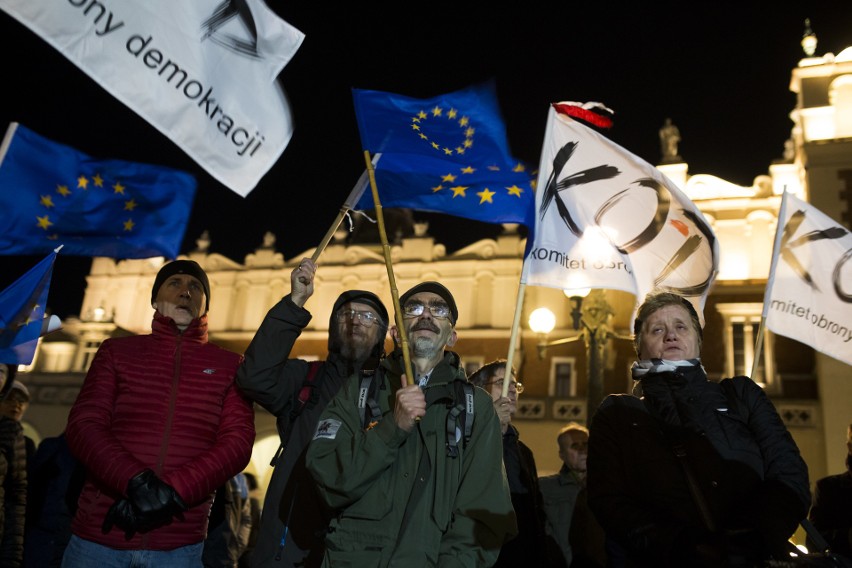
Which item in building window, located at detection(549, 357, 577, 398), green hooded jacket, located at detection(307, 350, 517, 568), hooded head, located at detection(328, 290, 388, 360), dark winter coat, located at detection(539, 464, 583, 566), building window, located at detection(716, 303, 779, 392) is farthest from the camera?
building window, located at detection(549, 357, 577, 398)

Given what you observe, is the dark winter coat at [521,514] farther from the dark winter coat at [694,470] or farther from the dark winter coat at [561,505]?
the dark winter coat at [694,470]

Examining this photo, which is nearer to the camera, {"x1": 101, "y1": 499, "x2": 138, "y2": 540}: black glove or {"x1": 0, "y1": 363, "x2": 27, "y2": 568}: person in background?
{"x1": 101, "y1": 499, "x2": 138, "y2": 540}: black glove

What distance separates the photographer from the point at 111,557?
10.1 feet

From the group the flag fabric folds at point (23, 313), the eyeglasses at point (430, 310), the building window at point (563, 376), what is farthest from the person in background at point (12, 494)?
the building window at point (563, 376)

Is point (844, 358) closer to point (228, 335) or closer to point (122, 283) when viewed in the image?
point (228, 335)

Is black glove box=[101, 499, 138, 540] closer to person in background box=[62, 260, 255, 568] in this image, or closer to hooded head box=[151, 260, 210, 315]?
person in background box=[62, 260, 255, 568]

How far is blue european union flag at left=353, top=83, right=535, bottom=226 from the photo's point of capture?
4.27m

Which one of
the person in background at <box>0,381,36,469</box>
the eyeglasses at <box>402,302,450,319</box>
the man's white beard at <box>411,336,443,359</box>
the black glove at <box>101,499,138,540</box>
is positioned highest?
the eyeglasses at <box>402,302,450,319</box>

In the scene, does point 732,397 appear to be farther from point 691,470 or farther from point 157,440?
point 157,440

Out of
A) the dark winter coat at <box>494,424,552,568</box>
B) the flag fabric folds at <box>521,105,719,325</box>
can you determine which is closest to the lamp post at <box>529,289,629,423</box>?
the flag fabric folds at <box>521,105,719,325</box>

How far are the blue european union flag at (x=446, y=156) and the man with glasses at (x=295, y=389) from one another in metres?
0.88

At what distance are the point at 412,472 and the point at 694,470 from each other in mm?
1128

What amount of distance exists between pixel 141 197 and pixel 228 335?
19.2m

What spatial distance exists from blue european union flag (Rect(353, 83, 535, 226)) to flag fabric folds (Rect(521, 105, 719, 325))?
11.2 inches
